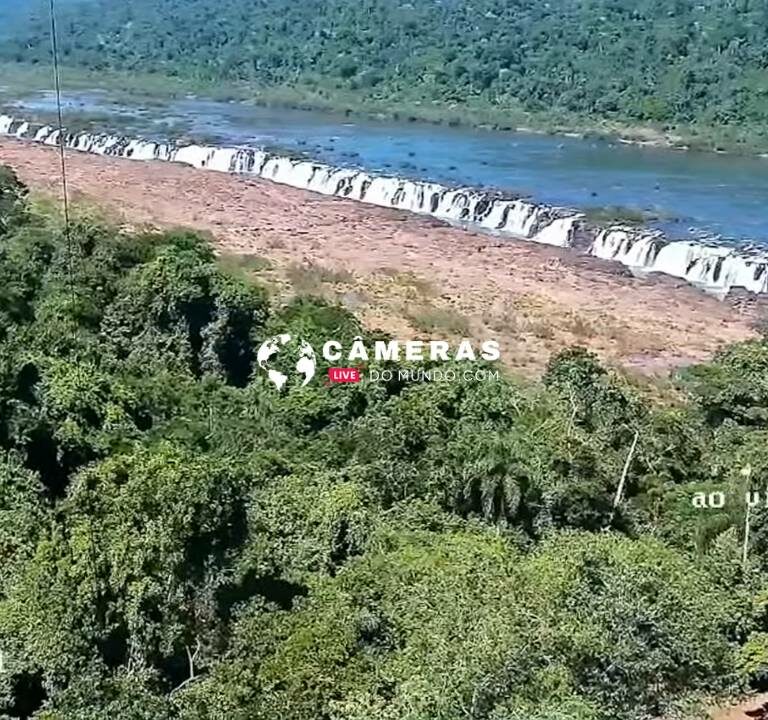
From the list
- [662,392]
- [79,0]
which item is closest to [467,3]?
[79,0]

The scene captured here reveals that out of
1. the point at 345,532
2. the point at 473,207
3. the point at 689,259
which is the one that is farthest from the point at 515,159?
the point at 345,532

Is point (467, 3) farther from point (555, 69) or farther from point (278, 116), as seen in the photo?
point (278, 116)

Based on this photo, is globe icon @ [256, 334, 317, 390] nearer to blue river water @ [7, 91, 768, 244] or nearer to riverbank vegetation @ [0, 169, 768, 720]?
riverbank vegetation @ [0, 169, 768, 720]

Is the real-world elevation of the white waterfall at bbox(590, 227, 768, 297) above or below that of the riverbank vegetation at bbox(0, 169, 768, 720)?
below

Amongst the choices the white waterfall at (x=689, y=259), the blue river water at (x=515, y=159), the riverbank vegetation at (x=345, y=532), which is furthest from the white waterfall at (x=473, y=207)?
the riverbank vegetation at (x=345, y=532)

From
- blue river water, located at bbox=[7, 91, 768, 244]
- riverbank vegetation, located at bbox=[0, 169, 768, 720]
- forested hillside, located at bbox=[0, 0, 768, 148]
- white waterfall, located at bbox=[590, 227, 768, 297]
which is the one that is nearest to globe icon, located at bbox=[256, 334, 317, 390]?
riverbank vegetation, located at bbox=[0, 169, 768, 720]

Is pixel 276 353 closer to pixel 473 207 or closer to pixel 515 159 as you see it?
pixel 473 207
